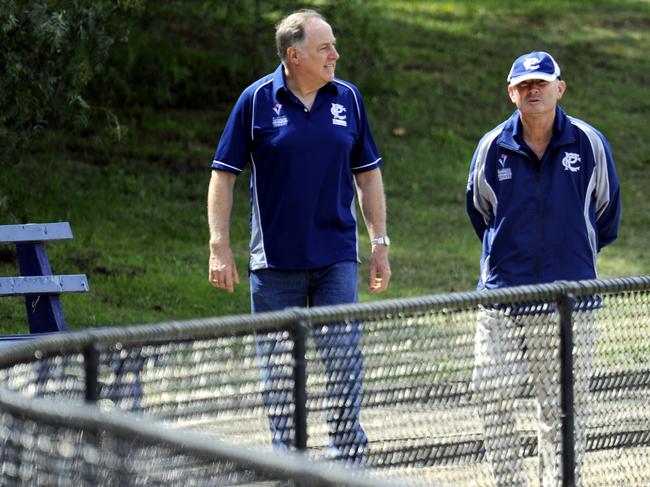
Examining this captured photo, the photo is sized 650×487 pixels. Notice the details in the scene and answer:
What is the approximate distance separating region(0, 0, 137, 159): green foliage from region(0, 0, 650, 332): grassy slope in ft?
2.08

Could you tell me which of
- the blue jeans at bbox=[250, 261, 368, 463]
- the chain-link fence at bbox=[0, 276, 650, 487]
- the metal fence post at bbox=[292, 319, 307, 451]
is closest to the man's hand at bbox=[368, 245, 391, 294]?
the chain-link fence at bbox=[0, 276, 650, 487]

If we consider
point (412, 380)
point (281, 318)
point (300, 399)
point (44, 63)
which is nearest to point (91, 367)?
point (281, 318)

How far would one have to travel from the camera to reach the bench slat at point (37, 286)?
280 inches

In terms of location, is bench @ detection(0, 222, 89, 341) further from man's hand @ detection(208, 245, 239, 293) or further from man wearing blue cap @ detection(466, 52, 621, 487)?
man wearing blue cap @ detection(466, 52, 621, 487)

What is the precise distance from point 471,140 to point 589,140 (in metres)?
9.61

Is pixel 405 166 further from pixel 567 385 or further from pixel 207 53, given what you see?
pixel 567 385

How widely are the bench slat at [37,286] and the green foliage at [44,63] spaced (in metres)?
2.56

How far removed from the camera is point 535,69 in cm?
557

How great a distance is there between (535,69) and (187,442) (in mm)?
3027

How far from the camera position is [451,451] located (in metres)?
4.70

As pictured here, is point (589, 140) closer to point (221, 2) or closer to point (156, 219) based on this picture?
point (156, 219)

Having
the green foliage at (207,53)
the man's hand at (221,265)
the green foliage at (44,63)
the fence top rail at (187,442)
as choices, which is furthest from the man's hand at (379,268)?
the green foliage at (207,53)

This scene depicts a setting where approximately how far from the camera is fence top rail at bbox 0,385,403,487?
266 cm

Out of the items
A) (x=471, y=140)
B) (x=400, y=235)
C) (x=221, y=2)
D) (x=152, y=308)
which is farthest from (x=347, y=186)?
(x=471, y=140)
